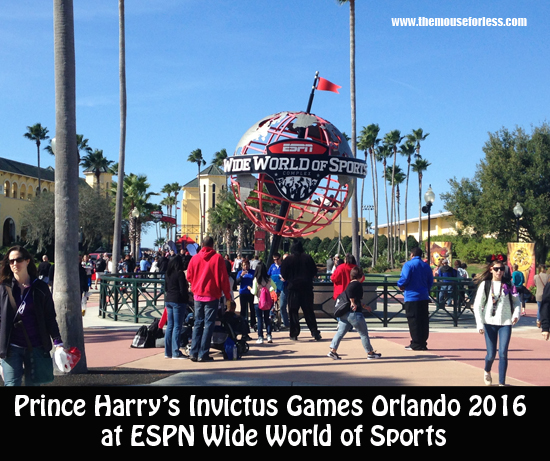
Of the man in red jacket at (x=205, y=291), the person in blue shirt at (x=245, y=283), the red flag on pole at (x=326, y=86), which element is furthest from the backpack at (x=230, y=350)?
the red flag on pole at (x=326, y=86)

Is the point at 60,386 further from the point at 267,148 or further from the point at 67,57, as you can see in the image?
the point at 267,148

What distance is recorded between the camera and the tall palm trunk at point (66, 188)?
775cm

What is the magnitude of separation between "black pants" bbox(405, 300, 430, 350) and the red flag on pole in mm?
8797

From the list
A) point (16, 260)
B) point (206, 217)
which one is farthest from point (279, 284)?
point (206, 217)

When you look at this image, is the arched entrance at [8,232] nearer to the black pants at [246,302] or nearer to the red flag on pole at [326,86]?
the red flag on pole at [326,86]

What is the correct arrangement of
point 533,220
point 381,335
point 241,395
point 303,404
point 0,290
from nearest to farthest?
A: point 0,290
point 303,404
point 241,395
point 381,335
point 533,220

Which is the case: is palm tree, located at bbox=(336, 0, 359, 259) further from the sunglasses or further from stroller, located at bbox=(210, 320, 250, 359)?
the sunglasses

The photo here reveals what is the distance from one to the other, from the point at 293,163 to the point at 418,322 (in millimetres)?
5553

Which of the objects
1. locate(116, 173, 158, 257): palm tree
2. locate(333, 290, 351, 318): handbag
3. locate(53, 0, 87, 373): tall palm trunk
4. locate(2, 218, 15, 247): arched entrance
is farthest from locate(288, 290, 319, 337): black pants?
locate(2, 218, 15, 247): arched entrance

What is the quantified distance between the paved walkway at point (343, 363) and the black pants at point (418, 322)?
218 mm

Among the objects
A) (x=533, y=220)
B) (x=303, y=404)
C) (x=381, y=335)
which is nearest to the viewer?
(x=303, y=404)

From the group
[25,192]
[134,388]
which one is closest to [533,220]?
[134,388]

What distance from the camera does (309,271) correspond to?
11.2 meters

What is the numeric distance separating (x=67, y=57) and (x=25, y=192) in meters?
59.2
